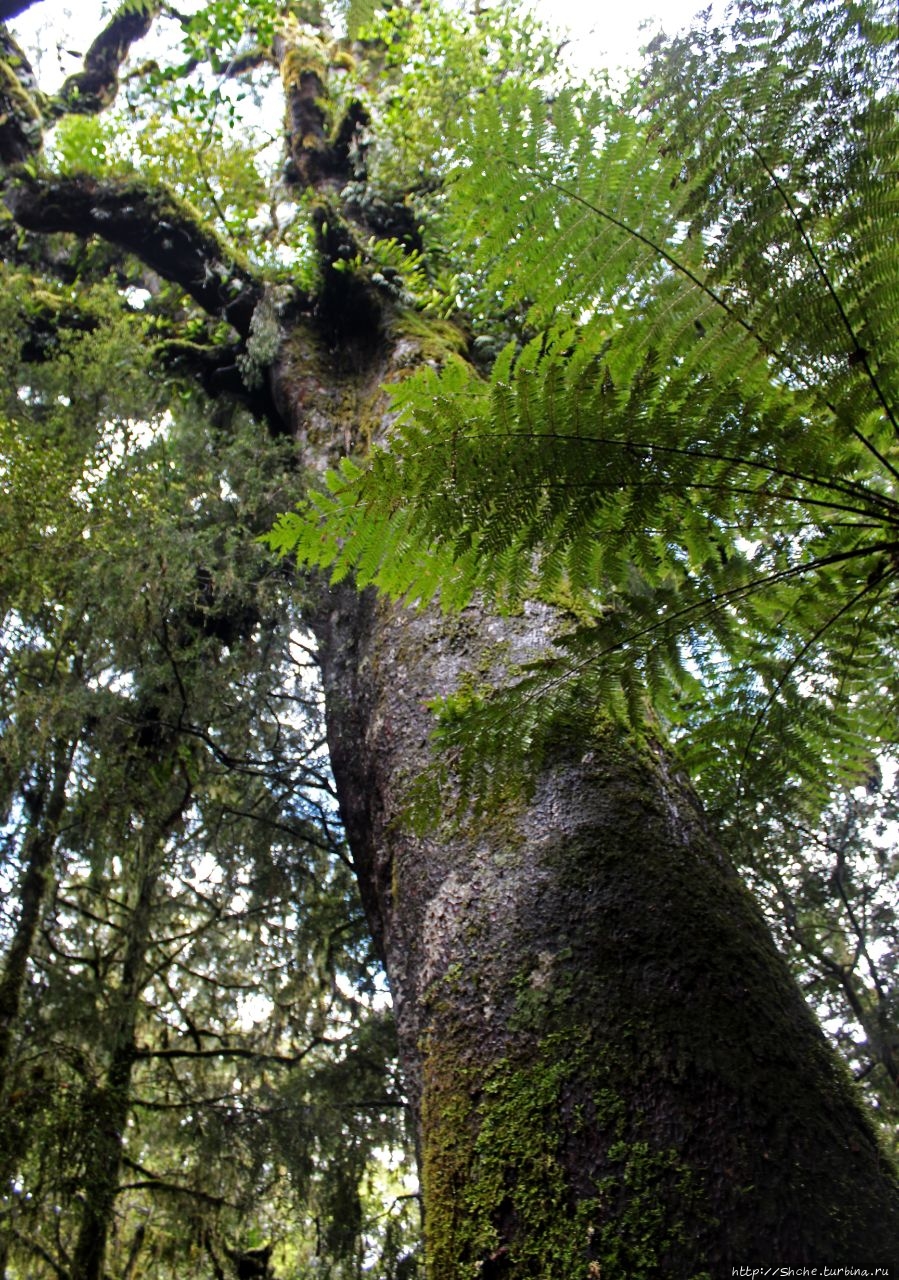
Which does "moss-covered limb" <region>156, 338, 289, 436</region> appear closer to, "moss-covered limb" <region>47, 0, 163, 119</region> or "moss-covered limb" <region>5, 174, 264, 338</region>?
"moss-covered limb" <region>5, 174, 264, 338</region>

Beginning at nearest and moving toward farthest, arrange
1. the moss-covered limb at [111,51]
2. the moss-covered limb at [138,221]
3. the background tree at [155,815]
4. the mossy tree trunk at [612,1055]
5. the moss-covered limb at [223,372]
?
1. the mossy tree trunk at [612,1055]
2. the background tree at [155,815]
3. the moss-covered limb at [223,372]
4. the moss-covered limb at [138,221]
5. the moss-covered limb at [111,51]

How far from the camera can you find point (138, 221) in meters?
5.36

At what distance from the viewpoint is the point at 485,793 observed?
59.2 inches

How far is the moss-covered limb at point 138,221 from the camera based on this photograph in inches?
208

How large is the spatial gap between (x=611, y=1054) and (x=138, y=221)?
19.6 feet

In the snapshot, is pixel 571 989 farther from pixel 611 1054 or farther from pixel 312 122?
pixel 312 122

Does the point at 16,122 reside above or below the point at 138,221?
above

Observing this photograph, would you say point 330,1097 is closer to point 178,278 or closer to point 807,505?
point 807,505

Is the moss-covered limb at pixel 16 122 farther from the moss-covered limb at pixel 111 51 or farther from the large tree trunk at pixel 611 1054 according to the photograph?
the large tree trunk at pixel 611 1054

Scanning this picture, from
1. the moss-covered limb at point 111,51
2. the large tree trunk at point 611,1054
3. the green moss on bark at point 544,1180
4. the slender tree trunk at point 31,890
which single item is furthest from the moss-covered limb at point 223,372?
the moss-covered limb at point 111,51

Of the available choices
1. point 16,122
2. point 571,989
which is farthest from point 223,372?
point 571,989

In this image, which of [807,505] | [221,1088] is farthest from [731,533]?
[221,1088]

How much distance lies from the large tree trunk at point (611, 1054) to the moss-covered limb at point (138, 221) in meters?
Result: 4.66

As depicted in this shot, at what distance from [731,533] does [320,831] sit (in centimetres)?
437
